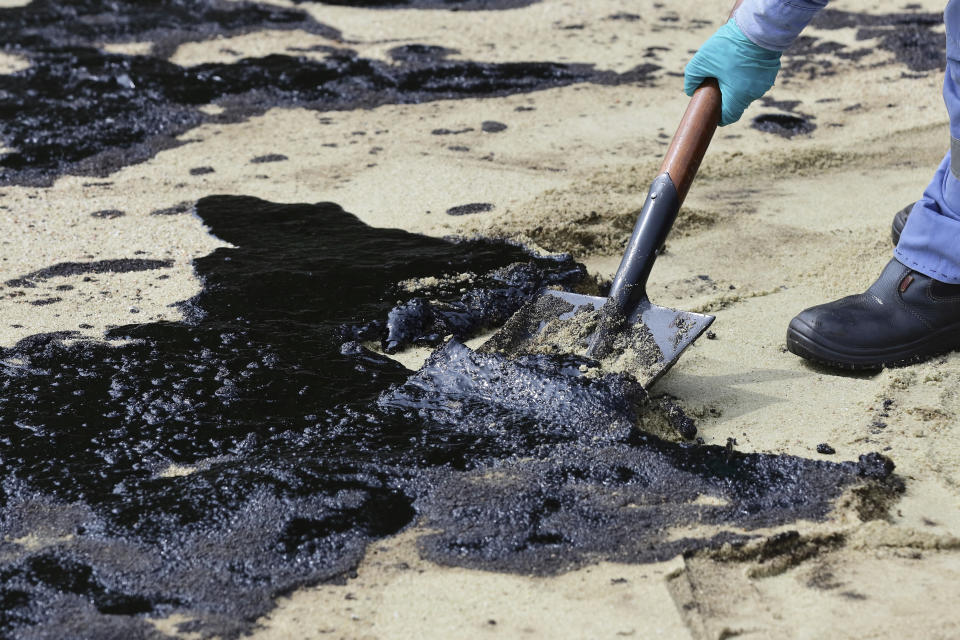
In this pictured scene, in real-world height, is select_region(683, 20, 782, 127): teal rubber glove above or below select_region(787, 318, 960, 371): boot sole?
above

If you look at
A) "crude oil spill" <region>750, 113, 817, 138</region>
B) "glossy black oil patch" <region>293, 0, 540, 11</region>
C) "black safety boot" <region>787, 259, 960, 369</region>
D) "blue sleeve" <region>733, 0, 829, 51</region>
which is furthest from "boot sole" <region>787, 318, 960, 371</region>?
"glossy black oil patch" <region>293, 0, 540, 11</region>

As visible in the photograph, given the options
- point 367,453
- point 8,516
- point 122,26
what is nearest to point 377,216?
point 367,453

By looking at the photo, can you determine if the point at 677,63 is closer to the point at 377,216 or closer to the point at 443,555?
the point at 377,216

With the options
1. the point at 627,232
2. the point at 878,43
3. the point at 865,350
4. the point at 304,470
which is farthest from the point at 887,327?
the point at 878,43

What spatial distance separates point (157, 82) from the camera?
15.4ft

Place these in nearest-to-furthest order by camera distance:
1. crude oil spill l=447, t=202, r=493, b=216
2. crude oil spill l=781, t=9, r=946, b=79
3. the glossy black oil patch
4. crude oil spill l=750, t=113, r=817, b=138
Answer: crude oil spill l=447, t=202, r=493, b=216
crude oil spill l=750, t=113, r=817, b=138
crude oil spill l=781, t=9, r=946, b=79
the glossy black oil patch

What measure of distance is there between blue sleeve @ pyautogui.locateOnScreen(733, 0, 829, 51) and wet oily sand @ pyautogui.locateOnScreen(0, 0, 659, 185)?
2.32 meters

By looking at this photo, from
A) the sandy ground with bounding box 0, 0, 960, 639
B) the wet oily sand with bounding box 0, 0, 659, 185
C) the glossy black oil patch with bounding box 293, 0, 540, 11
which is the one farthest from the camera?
the glossy black oil patch with bounding box 293, 0, 540, 11

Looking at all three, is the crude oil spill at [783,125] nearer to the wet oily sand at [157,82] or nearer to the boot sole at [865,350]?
the wet oily sand at [157,82]

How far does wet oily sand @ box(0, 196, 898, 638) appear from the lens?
68.3 inches

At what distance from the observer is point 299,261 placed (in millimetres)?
3053

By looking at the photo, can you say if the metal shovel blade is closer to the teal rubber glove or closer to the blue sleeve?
the teal rubber glove

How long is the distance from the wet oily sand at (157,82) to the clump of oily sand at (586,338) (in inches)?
85.7

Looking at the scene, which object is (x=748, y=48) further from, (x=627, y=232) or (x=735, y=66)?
(x=627, y=232)
